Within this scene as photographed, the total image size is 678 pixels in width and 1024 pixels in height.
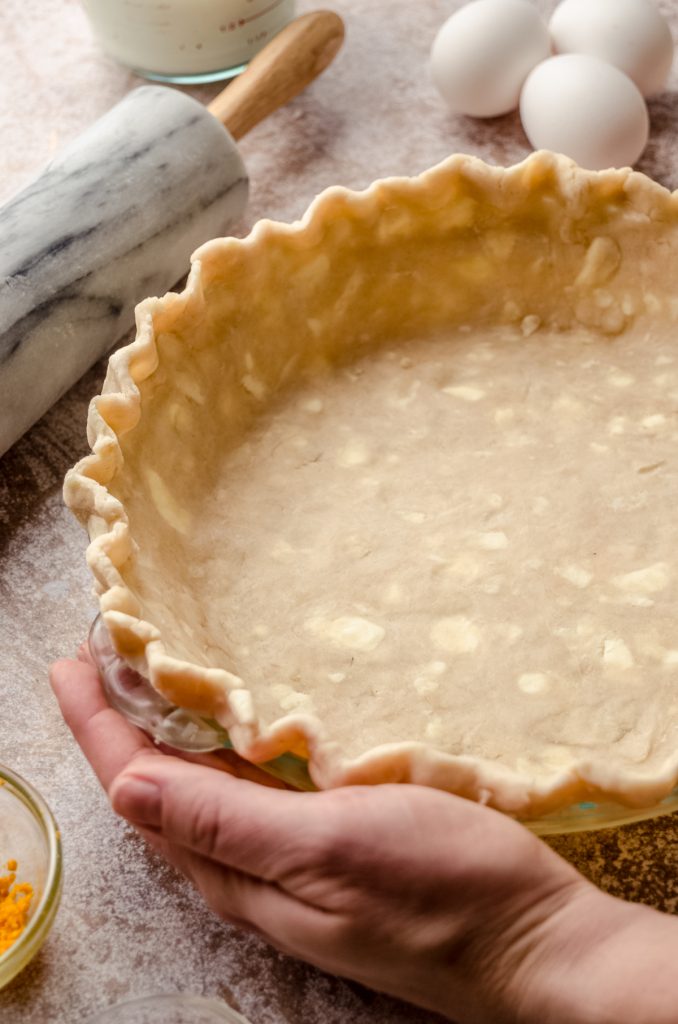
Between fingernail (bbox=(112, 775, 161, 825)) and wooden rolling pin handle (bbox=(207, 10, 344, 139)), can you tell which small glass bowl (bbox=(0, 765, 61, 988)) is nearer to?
fingernail (bbox=(112, 775, 161, 825))

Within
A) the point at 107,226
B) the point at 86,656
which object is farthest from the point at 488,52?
the point at 86,656

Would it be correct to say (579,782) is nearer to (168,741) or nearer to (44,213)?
(168,741)

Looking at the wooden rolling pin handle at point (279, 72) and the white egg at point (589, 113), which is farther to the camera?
the wooden rolling pin handle at point (279, 72)

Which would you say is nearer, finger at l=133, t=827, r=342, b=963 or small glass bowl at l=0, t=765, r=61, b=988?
finger at l=133, t=827, r=342, b=963

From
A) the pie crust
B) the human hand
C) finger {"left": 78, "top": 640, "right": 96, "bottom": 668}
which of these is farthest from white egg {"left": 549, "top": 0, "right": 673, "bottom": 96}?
the human hand

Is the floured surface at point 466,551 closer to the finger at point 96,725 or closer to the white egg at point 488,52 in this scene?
the finger at point 96,725

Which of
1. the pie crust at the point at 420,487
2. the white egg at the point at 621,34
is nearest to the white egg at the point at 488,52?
the white egg at the point at 621,34
